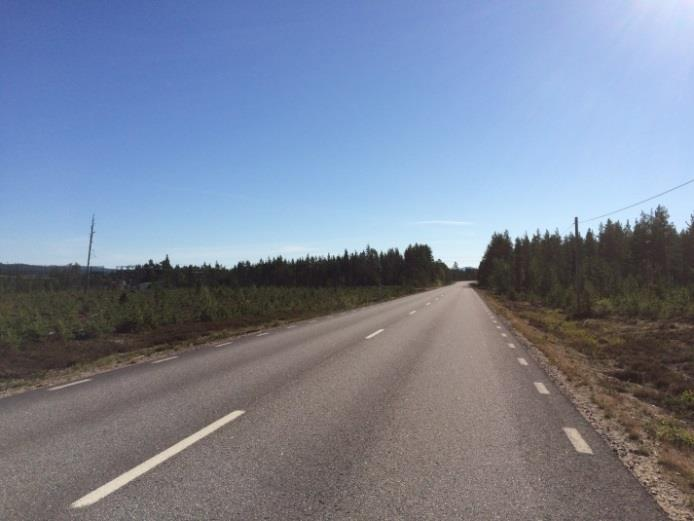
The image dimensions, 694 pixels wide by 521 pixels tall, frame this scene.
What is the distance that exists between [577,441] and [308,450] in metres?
3.13

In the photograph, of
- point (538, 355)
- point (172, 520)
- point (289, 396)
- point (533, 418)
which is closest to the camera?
point (172, 520)

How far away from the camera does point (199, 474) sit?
4.12m

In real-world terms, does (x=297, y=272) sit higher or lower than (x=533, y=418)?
higher

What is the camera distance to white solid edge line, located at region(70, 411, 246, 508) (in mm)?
3623

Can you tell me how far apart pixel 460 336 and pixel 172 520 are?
1347 centimetres

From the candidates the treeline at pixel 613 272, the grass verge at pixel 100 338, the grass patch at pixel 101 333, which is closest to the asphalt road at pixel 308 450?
the grass verge at pixel 100 338

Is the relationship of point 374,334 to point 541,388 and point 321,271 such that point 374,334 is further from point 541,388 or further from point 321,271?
point 321,271

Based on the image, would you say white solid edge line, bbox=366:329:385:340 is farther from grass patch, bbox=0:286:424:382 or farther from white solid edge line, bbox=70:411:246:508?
white solid edge line, bbox=70:411:246:508

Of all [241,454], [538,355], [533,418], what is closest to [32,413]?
[241,454]

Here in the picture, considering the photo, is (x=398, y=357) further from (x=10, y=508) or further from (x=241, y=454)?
(x=10, y=508)

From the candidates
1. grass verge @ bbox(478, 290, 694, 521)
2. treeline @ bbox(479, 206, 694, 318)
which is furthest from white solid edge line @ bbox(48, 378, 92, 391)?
treeline @ bbox(479, 206, 694, 318)

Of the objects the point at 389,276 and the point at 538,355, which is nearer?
the point at 538,355

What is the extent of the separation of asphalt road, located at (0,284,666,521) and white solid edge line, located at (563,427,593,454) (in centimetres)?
3

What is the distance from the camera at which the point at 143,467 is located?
4266 millimetres
